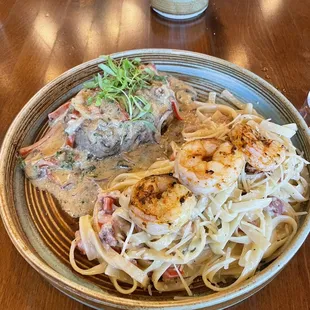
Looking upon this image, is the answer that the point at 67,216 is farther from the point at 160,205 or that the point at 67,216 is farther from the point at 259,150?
the point at 259,150

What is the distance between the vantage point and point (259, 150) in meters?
1.49

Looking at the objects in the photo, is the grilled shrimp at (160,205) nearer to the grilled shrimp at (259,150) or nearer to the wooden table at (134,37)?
the grilled shrimp at (259,150)

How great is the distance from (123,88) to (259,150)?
2.39ft

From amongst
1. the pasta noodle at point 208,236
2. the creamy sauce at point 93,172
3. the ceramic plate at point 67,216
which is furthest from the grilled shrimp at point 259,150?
the creamy sauce at point 93,172

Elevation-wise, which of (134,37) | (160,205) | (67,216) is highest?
(160,205)

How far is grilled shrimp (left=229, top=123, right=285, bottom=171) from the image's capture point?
149 centimetres

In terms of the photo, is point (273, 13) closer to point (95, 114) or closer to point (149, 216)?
point (95, 114)

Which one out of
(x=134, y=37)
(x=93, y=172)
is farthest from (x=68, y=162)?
(x=134, y=37)

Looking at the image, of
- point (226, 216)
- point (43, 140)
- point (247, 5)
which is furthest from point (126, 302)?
point (247, 5)

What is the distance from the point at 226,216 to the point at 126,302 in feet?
1.62

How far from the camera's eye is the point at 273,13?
2822 mm

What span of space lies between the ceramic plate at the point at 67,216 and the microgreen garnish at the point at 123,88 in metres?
0.28

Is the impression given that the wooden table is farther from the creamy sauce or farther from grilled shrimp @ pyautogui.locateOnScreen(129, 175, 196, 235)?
grilled shrimp @ pyautogui.locateOnScreen(129, 175, 196, 235)

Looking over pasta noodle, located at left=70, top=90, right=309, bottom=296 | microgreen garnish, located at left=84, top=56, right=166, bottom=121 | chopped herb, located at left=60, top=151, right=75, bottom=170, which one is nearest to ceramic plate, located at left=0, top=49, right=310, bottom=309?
pasta noodle, located at left=70, top=90, right=309, bottom=296
